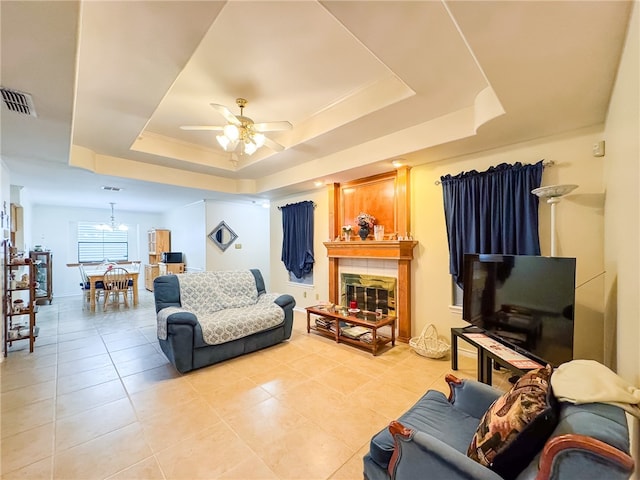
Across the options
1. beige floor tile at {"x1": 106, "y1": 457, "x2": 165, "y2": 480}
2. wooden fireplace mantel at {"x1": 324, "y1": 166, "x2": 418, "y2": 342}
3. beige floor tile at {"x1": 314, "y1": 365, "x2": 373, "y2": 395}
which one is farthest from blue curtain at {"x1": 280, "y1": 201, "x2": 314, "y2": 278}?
beige floor tile at {"x1": 106, "y1": 457, "x2": 165, "y2": 480}

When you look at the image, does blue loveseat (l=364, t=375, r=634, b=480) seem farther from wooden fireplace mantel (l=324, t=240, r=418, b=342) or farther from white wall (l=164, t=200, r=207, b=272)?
white wall (l=164, t=200, r=207, b=272)

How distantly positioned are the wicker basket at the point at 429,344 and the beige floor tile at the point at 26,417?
349cm

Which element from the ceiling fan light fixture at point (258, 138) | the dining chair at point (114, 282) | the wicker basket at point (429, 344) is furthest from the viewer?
the dining chair at point (114, 282)

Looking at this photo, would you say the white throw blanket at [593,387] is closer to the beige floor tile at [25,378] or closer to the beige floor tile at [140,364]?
the beige floor tile at [140,364]

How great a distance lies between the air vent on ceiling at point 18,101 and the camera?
196 cm

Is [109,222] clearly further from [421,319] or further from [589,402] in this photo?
[589,402]

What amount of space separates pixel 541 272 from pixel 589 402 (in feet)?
4.84

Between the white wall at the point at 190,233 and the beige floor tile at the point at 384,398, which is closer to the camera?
the beige floor tile at the point at 384,398

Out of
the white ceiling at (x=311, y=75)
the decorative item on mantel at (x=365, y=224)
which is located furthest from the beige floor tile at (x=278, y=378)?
the white ceiling at (x=311, y=75)

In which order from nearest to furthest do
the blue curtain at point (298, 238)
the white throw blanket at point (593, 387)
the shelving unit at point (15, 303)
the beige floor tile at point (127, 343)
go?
the white throw blanket at point (593, 387), the shelving unit at point (15, 303), the beige floor tile at point (127, 343), the blue curtain at point (298, 238)

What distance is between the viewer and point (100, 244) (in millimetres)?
8188

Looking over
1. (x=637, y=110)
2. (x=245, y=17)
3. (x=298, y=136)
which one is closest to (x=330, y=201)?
(x=298, y=136)

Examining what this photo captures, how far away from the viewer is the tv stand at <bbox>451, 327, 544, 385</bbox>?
2.06 metres

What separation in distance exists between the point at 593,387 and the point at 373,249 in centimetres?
306
